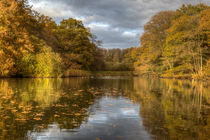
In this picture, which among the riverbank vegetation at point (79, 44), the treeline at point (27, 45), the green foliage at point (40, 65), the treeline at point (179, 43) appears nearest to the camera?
the treeline at point (27, 45)

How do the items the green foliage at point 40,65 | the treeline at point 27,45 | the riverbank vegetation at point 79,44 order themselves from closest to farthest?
1. the treeline at point 27,45
2. the riverbank vegetation at point 79,44
3. the green foliage at point 40,65

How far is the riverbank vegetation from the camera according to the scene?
84.6 ft

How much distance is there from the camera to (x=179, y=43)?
1310 inches

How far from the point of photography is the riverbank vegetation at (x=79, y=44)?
84.6 ft

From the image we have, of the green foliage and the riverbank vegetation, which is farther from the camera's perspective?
the green foliage

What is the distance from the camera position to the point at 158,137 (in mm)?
3859

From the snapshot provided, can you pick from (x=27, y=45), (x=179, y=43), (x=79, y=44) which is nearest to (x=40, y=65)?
(x=27, y=45)

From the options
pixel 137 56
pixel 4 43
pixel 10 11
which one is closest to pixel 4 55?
pixel 4 43

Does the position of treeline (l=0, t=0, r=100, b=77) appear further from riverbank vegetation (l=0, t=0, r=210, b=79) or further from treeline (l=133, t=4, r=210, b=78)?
treeline (l=133, t=4, r=210, b=78)

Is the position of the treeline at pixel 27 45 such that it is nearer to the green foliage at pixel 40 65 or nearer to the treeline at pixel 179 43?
the green foliage at pixel 40 65

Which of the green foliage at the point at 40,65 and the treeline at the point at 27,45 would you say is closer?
the treeline at the point at 27,45

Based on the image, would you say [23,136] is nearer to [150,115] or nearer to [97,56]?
[150,115]

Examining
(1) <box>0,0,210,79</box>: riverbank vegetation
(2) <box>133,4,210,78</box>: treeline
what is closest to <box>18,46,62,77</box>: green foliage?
(1) <box>0,0,210,79</box>: riverbank vegetation

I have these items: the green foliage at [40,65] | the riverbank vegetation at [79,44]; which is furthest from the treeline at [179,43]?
the green foliage at [40,65]
